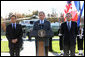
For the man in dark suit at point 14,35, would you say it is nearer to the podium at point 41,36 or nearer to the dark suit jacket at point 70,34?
the podium at point 41,36

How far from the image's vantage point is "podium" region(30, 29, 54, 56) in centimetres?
561

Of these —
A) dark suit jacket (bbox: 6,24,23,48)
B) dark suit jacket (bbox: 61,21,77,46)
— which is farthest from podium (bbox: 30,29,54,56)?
dark suit jacket (bbox: 61,21,77,46)

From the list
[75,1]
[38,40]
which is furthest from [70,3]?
[38,40]

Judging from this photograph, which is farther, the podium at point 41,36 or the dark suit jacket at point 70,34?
Answer: the dark suit jacket at point 70,34

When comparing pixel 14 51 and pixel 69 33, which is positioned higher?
pixel 69 33

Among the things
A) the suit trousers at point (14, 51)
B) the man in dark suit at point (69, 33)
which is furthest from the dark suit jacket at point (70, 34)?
the suit trousers at point (14, 51)

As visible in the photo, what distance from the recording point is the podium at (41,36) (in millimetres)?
5608

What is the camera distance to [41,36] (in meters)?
5.68

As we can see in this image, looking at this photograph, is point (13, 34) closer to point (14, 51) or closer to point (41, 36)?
point (14, 51)

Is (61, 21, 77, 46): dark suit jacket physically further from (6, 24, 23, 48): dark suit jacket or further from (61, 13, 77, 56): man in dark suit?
(6, 24, 23, 48): dark suit jacket

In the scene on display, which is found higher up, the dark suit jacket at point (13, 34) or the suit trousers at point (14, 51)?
the dark suit jacket at point (13, 34)

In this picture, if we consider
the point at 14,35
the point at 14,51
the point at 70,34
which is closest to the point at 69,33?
the point at 70,34

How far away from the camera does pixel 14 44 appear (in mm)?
6312

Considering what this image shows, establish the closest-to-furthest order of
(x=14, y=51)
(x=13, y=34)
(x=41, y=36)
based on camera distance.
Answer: (x=41, y=36) < (x=13, y=34) < (x=14, y=51)
